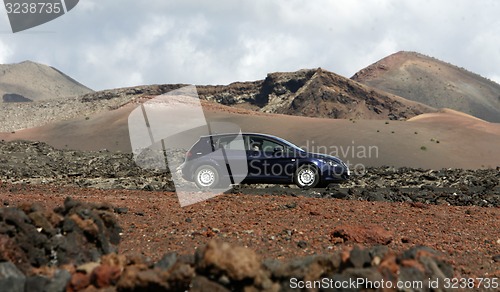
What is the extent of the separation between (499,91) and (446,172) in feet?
431

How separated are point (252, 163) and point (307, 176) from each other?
1443mm

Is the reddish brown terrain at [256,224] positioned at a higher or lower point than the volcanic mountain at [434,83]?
lower

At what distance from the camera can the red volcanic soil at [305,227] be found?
7.11 m

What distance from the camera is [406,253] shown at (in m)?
4.63

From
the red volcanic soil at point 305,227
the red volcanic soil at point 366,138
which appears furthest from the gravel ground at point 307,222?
the red volcanic soil at point 366,138

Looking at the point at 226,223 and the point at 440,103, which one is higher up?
the point at 440,103

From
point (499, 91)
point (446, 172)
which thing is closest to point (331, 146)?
point (446, 172)

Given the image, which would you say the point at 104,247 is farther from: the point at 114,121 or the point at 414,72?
the point at 414,72

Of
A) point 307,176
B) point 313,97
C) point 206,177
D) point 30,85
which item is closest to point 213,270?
point 206,177

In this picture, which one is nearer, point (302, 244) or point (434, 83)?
point (302, 244)

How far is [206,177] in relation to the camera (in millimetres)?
14078

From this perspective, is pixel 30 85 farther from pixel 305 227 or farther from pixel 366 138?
pixel 305 227

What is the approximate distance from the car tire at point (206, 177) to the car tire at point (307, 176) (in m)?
2.04

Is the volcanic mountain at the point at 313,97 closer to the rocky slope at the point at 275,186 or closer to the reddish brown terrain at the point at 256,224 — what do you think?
the reddish brown terrain at the point at 256,224
